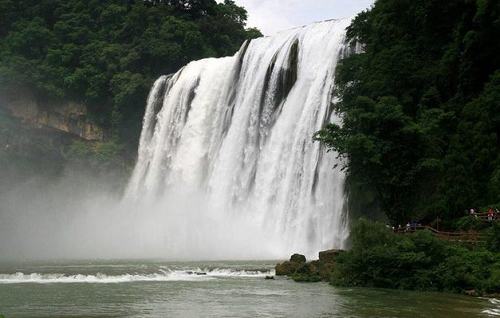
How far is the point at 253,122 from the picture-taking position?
4059 centimetres

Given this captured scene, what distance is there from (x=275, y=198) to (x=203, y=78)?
1554cm

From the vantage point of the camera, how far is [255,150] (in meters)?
39.9

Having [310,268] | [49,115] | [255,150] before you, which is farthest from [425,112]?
[49,115]

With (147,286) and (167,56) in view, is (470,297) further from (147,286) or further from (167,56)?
(167,56)

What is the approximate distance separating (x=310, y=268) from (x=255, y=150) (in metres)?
16.9

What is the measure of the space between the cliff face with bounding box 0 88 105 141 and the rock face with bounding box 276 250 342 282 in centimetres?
3610

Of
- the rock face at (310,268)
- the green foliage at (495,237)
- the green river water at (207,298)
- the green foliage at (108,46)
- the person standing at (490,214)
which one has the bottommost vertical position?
the green river water at (207,298)

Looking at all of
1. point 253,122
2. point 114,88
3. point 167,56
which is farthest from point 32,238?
point 253,122

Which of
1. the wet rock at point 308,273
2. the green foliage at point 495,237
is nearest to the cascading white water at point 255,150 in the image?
the wet rock at point 308,273

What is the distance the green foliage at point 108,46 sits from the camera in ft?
185

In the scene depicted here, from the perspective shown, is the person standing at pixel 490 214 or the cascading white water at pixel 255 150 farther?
the cascading white water at pixel 255 150

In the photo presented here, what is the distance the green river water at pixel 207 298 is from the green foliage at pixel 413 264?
82cm

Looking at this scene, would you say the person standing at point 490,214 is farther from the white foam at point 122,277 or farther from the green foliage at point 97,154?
the green foliage at point 97,154

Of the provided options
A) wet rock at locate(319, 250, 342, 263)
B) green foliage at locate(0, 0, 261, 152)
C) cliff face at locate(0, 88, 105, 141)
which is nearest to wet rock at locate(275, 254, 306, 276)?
wet rock at locate(319, 250, 342, 263)
